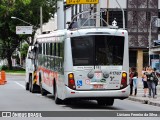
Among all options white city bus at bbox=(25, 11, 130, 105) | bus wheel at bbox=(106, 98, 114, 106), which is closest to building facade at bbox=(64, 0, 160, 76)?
bus wheel at bbox=(106, 98, 114, 106)

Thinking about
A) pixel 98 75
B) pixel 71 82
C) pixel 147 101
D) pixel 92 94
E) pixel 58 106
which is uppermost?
pixel 98 75

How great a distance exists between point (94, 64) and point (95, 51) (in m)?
0.53

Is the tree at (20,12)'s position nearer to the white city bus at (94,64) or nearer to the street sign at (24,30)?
the street sign at (24,30)

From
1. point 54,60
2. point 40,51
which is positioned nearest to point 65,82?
point 54,60

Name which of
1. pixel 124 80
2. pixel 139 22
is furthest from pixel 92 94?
pixel 139 22

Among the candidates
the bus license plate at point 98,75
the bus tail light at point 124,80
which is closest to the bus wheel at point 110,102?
the bus tail light at point 124,80

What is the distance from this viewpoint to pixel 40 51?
1152 inches

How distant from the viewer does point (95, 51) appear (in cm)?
2136

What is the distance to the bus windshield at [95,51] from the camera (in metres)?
21.3

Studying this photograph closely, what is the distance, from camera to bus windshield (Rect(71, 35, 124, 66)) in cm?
2128

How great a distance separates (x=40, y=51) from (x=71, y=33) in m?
8.09

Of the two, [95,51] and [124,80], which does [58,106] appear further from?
[124,80]

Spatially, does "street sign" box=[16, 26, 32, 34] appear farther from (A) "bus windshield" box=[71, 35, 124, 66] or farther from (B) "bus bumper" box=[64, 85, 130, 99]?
(B) "bus bumper" box=[64, 85, 130, 99]

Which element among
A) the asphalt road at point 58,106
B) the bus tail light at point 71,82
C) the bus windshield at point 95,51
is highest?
the bus windshield at point 95,51
